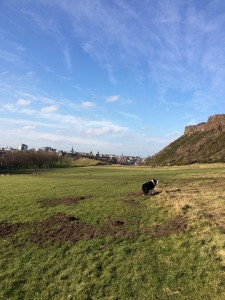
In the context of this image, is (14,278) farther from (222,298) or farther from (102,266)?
(222,298)

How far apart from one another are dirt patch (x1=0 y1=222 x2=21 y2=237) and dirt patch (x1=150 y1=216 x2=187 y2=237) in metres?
7.52

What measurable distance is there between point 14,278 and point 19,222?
7.70 m

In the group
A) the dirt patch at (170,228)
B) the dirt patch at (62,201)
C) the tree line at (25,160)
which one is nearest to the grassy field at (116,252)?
the dirt patch at (170,228)

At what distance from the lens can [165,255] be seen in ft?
43.9

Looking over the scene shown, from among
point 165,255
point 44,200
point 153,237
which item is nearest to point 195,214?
point 153,237

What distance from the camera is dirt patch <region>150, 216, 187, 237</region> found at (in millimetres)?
15920

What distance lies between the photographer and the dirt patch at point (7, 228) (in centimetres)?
1752

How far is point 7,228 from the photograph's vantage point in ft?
60.6

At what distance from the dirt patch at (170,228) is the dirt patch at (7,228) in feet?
24.7

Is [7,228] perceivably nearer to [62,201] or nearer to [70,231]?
[70,231]

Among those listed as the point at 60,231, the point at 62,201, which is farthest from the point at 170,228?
the point at 62,201

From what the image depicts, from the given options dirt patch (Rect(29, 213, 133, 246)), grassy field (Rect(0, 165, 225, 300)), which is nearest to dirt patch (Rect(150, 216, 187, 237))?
grassy field (Rect(0, 165, 225, 300))

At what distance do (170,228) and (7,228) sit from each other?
8968 mm

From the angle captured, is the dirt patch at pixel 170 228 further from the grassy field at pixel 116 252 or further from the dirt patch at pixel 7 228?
the dirt patch at pixel 7 228
